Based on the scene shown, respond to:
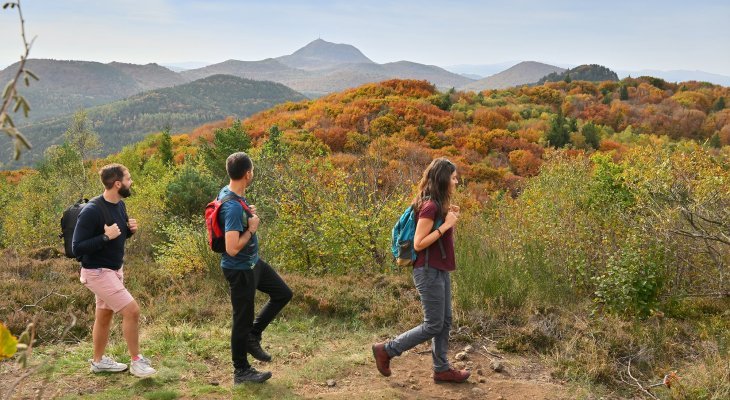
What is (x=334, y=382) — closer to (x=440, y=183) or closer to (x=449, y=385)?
(x=449, y=385)

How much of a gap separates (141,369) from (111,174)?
1575 millimetres

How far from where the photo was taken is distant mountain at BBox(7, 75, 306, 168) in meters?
114

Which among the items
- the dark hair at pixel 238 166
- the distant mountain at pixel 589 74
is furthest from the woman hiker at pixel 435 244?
the distant mountain at pixel 589 74

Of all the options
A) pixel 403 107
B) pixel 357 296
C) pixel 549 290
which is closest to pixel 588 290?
pixel 549 290

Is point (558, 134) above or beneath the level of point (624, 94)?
beneath

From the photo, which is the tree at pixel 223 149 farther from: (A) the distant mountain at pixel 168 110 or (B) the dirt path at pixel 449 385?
(A) the distant mountain at pixel 168 110

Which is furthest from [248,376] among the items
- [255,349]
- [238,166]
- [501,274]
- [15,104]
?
[15,104]

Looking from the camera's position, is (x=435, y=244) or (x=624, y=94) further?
(x=624, y=94)

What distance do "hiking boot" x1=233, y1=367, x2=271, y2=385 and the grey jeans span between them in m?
0.99

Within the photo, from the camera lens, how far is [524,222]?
9.73 metres

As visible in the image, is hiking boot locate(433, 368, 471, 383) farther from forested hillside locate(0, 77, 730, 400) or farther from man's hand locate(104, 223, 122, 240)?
man's hand locate(104, 223, 122, 240)

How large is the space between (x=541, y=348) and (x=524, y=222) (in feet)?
16.2

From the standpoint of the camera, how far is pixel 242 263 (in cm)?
397

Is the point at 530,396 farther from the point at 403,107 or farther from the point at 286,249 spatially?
the point at 403,107
